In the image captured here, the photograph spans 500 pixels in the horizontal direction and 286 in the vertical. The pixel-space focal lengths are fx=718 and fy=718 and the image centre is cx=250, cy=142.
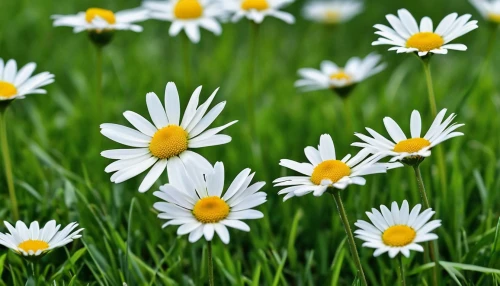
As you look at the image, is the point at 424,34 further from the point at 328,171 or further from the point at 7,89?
the point at 7,89

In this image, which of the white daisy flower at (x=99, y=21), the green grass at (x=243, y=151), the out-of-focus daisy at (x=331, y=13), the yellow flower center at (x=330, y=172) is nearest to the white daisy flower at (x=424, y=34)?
the yellow flower center at (x=330, y=172)

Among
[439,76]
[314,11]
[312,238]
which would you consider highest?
[314,11]

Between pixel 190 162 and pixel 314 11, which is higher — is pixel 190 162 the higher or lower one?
the lower one

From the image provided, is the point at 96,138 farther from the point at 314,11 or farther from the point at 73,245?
the point at 314,11

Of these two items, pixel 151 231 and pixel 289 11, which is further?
pixel 289 11

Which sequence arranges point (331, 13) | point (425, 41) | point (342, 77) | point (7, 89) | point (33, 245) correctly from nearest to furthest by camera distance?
1. point (33, 245)
2. point (425, 41)
3. point (7, 89)
4. point (342, 77)
5. point (331, 13)

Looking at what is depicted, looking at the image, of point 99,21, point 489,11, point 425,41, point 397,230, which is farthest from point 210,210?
point 489,11

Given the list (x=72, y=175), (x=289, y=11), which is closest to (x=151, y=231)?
(x=72, y=175)
